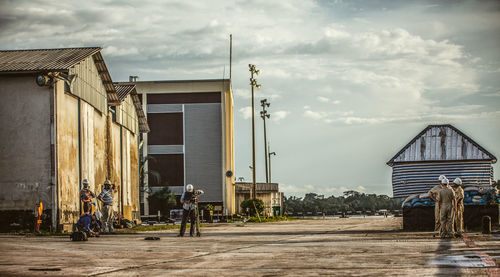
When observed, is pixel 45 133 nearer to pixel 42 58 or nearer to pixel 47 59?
pixel 47 59

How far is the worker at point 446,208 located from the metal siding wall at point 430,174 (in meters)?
9.75

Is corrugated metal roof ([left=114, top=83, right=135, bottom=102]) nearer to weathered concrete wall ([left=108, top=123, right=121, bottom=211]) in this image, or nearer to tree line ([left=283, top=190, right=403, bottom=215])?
weathered concrete wall ([left=108, top=123, right=121, bottom=211])

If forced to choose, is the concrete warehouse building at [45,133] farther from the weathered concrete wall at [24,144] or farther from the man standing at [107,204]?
the man standing at [107,204]

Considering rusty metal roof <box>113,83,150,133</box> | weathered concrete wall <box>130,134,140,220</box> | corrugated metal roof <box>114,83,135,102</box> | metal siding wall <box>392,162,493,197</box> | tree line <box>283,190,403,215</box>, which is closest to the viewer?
metal siding wall <box>392,162,493,197</box>

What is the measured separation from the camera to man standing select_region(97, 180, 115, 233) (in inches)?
944

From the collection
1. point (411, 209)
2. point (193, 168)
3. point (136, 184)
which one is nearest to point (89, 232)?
point (411, 209)

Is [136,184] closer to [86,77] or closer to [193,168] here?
[86,77]

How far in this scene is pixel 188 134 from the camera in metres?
58.2

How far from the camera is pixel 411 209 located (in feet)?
86.9

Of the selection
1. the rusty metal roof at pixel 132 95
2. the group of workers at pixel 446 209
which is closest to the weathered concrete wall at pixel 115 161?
the rusty metal roof at pixel 132 95

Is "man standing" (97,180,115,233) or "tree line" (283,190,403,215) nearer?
"man standing" (97,180,115,233)

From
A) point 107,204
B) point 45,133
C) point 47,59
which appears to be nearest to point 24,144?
point 45,133

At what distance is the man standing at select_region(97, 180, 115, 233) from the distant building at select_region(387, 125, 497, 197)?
548 inches

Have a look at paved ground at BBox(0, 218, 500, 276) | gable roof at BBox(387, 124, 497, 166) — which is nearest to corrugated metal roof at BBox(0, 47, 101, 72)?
paved ground at BBox(0, 218, 500, 276)
